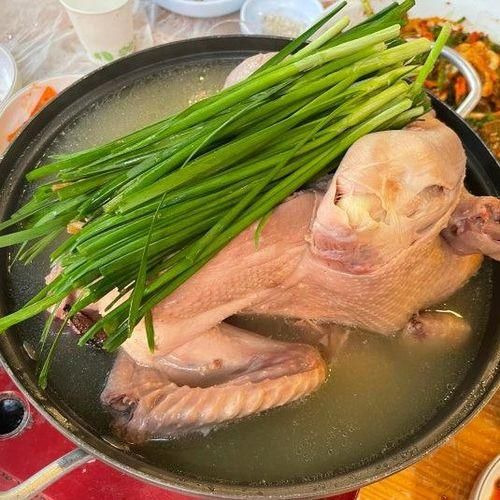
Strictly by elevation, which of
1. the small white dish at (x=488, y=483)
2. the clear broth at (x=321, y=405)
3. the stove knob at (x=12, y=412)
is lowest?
the small white dish at (x=488, y=483)

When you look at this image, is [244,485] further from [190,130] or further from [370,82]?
[370,82]

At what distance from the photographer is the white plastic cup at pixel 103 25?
188cm

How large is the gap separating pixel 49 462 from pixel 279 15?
176 centimetres

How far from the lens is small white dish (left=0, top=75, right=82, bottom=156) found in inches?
76.4

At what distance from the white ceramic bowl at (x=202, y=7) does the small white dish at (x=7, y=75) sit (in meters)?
0.60

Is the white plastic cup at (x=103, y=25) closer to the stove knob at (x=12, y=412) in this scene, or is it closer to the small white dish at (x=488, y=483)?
the stove knob at (x=12, y=412)

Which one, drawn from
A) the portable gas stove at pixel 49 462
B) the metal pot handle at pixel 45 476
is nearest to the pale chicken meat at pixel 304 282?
the metal pot handle at pixel 45 476

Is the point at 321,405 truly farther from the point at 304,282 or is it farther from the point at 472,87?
the point at 472,87

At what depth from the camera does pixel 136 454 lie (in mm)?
1120

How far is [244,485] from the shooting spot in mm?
1104

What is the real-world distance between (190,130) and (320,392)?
0.63 m

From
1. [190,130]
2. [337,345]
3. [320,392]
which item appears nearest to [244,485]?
[320,392]

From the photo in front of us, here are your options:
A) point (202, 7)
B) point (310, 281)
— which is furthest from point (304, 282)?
point (202, 7)

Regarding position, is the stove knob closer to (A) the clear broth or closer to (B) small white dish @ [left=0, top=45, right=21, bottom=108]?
(A) the clear broth
